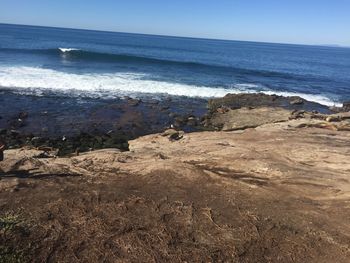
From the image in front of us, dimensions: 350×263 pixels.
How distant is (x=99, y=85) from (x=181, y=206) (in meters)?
24.7

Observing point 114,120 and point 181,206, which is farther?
point 114,120

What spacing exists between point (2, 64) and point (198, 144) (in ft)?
102

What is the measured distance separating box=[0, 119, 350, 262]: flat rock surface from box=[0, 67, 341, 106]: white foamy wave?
1898cm

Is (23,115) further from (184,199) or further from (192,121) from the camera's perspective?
(184,199)

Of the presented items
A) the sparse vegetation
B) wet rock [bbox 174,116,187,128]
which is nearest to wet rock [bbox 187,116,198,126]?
wet rock [bbox 174,116,187,128]

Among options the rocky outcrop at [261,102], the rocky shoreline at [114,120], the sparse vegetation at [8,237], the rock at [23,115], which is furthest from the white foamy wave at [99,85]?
the sparse vegetation at [8,237]

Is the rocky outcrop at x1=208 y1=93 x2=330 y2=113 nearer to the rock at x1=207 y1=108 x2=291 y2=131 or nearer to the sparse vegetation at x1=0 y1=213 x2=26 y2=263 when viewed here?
the rock at x1=207 y1=108 x2=291 y2=131

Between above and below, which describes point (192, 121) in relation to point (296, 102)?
below

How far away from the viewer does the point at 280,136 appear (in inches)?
484

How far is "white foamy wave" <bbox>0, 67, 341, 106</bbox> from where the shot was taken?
28125mm

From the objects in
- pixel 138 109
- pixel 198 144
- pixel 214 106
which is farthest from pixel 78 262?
pixel 214 106

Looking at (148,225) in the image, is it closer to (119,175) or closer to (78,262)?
(78,262)

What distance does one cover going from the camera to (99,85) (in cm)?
3055

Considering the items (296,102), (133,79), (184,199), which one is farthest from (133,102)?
(184,199)
